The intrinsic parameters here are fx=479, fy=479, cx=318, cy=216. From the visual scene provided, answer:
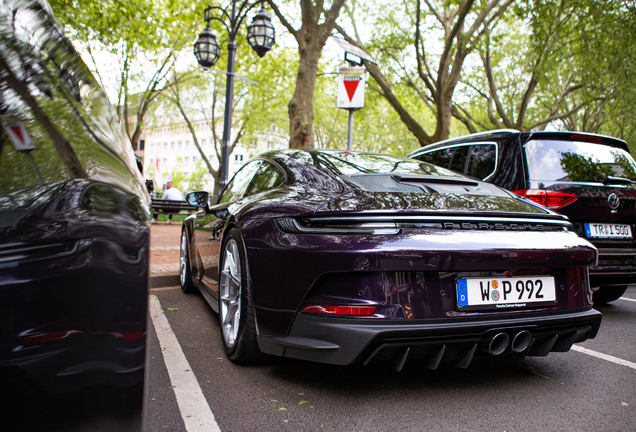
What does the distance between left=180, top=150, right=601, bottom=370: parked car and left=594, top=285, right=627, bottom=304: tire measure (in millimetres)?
3037

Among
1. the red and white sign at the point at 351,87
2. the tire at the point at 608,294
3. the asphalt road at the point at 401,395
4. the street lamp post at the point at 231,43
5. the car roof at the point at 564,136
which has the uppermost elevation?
the street lamp post at the point at 231,43

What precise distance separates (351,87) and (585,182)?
3.55 m

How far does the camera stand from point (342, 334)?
211 centimetres

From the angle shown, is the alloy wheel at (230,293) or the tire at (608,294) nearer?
the alloy wheel at (230,293)

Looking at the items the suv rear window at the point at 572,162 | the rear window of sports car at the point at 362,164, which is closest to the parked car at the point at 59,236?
the rear window of sports car at the point at 362,164

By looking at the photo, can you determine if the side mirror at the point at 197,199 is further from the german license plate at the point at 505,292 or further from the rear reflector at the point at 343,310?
the german license plate at the point at 505,292

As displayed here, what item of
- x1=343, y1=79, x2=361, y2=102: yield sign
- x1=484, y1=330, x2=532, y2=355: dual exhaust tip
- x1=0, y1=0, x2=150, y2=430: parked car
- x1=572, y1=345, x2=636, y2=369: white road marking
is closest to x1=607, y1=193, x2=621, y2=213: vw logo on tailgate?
x1=572, y1=345, x2=636, y2=369: white road marking

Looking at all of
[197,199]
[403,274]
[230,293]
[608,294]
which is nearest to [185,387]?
[230,293]

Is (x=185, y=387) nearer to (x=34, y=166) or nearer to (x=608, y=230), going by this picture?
(x=34, y=166)

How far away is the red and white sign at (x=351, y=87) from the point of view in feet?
22.3

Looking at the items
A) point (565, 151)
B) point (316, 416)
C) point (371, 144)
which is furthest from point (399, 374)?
point (371, 144)

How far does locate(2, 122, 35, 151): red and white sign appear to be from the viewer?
106 cm

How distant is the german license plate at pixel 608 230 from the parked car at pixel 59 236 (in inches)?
158

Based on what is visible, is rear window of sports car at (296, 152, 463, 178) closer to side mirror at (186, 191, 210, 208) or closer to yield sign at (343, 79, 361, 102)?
side mirror at (186, 191, 210, 208)
